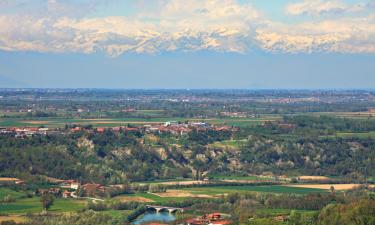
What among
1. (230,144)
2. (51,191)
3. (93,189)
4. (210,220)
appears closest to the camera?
(210,220)

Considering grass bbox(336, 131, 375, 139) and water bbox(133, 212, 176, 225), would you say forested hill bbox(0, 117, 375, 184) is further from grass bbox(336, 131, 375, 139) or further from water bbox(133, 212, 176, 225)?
water bbox(133, 212, 176, 225)

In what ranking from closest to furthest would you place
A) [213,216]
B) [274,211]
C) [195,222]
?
[195,222] → [213,216] → [274,211]

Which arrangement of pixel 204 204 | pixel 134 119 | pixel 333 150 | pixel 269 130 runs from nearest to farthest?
1. pixel 204 204
2. pixel 333 150
3. pixel 269 130
4. pixel 134 119

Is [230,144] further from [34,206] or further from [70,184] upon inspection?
[34,206]

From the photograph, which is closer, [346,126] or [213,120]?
[346,126]

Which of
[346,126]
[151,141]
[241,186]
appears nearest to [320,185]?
[241,186]

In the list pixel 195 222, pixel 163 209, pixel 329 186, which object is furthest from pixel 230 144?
pixel 195 222

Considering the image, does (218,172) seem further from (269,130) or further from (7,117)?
(7,117)
